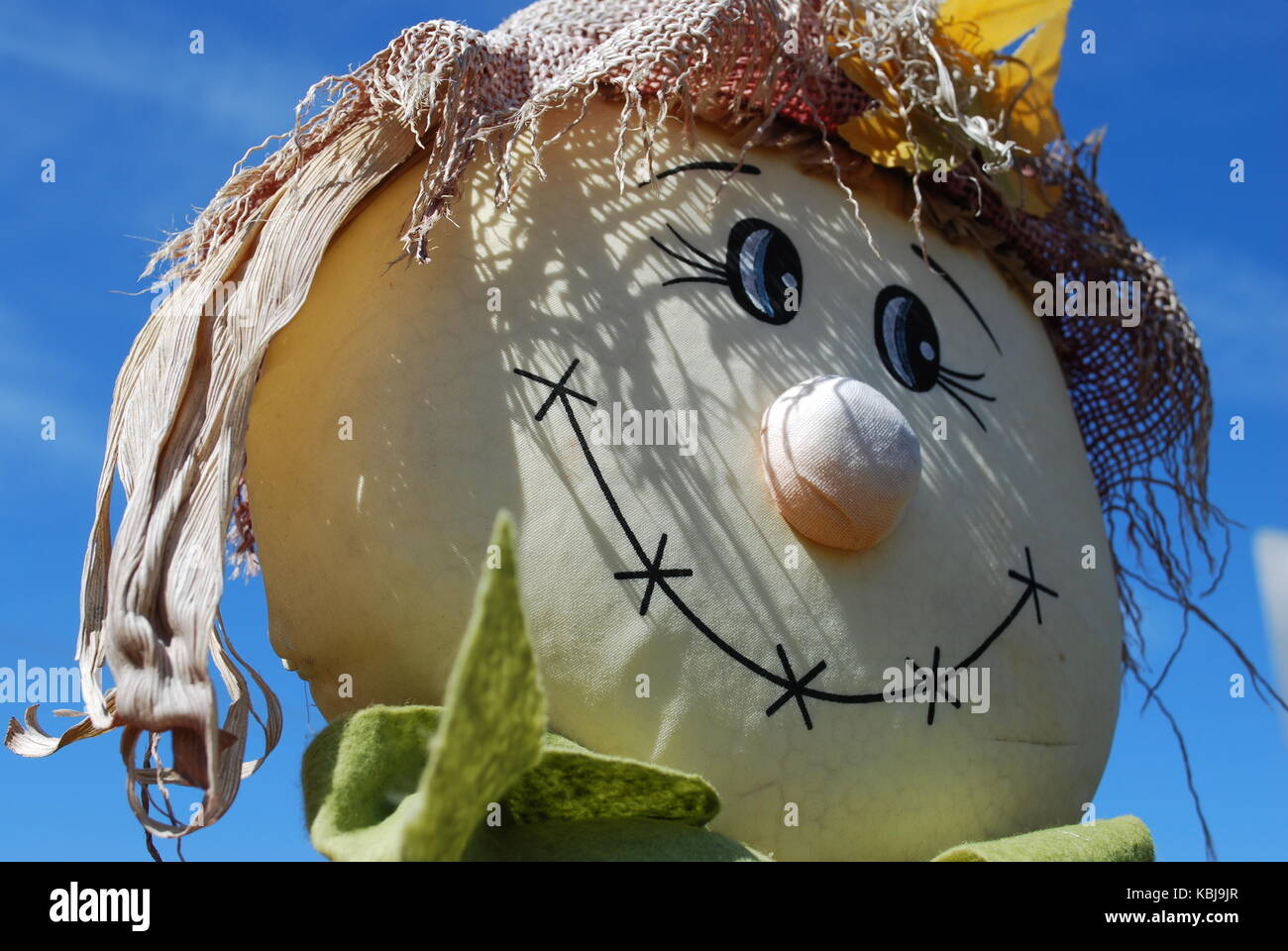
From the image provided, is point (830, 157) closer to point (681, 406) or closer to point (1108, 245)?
point (681, 406)

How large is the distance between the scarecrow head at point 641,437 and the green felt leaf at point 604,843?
0.09 meters

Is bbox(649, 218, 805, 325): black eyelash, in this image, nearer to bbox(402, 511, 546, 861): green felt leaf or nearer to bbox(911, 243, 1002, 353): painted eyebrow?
bbox(911, 243, 1002, 353): painted eyebrow

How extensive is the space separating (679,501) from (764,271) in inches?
15.0

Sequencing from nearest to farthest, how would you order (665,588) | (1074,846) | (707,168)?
(665,588)
(1074,846)
(707,168)

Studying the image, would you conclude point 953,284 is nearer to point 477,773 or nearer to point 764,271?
point 764,271

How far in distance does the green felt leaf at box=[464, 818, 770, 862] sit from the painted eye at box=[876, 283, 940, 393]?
735mm

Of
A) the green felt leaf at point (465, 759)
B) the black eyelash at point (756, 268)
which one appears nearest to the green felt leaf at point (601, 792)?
the green felt leaf at point (465, 759)

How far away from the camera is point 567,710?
1582 millimetres

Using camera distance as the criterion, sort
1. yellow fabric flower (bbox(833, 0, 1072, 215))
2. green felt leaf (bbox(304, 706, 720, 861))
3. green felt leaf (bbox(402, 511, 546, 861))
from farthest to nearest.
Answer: yellow fabric flower (bbox(833, 0, 1072, 215)) → green felt leaf (bbox(304, 706, 720, 861)) → green felt leaf (bbox(402, 511, 546, 861))

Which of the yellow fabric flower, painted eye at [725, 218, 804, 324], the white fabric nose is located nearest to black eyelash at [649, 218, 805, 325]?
painted eye at [725, 218, 804, 324]

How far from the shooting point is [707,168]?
1.87 metres

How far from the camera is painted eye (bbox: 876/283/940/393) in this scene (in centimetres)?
192

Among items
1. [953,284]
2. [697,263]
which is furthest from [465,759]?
[953,284]

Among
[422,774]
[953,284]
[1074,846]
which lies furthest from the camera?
[953,284]
